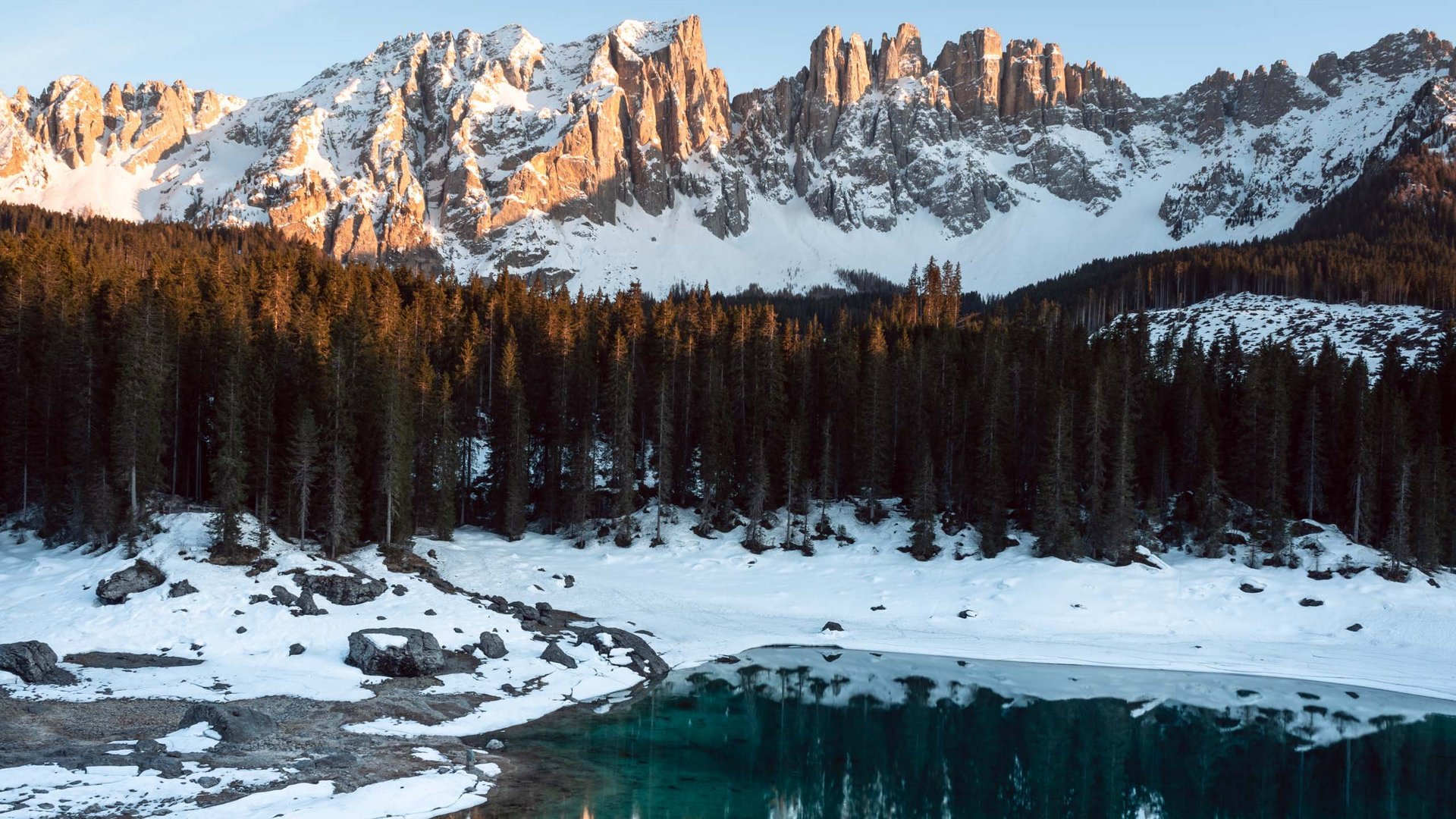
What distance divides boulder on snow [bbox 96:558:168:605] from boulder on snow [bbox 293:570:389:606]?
5.12 meters

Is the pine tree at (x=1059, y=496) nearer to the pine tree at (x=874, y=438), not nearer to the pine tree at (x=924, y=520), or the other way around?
the pine tree at (x=924, y=520)

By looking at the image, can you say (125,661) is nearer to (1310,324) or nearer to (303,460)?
(303,460)

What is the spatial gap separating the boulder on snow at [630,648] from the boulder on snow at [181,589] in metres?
15.3

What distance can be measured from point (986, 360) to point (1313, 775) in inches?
1931

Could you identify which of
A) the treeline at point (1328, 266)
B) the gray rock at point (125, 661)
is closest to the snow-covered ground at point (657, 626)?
the gray rock at point (125, 661)

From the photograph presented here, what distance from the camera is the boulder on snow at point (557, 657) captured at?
119 ft

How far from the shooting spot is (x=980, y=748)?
30750mm

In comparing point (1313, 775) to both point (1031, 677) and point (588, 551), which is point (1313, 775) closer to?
point (1031, 677)

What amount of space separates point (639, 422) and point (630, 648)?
3936 centimetres

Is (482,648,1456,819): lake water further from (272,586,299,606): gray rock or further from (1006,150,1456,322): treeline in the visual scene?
(1006,150,1456,322): treeline

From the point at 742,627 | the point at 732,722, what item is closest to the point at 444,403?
the point at 742,627

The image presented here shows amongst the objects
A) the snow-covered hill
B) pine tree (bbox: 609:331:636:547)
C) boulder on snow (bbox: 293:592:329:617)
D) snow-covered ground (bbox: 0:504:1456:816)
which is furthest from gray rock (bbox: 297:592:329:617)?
the snow-covered hill

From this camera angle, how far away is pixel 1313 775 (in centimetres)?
2852

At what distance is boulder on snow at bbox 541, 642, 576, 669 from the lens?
36.4 m
